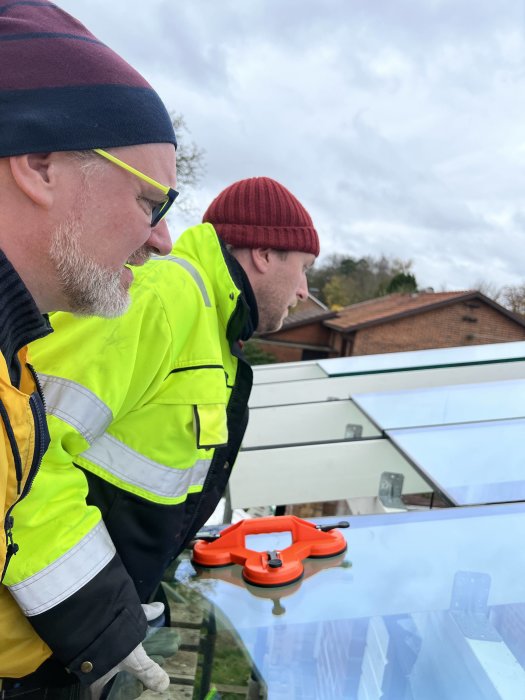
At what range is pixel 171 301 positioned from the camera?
1.54 meters

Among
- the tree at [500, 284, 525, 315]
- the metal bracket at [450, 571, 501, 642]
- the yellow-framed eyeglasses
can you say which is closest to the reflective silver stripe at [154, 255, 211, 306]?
the yellow-framed eyeglasses

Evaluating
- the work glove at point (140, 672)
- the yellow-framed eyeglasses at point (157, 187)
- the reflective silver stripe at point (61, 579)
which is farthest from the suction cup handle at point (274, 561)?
the yellow-framed eyeglasses at point (157, 187)

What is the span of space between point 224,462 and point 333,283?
43435 millimetres

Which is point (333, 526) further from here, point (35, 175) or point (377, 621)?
point (35, 175)

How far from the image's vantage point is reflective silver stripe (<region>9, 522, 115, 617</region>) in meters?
1.27

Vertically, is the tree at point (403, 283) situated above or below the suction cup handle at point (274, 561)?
above

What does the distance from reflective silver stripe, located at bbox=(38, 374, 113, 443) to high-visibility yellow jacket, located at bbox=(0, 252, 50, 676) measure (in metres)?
0.21

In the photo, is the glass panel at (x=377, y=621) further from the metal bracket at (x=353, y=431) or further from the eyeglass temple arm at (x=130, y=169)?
the metal bracket at (x=353, y=431)

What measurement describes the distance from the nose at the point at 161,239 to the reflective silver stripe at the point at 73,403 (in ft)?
1.17

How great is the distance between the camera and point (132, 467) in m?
1.52

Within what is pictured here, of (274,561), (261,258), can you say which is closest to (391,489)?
(274,561)

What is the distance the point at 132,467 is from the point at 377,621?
2.91ft

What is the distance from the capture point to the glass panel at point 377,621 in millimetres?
1576

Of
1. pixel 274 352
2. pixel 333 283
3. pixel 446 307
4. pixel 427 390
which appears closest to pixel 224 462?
pixel 427 390
